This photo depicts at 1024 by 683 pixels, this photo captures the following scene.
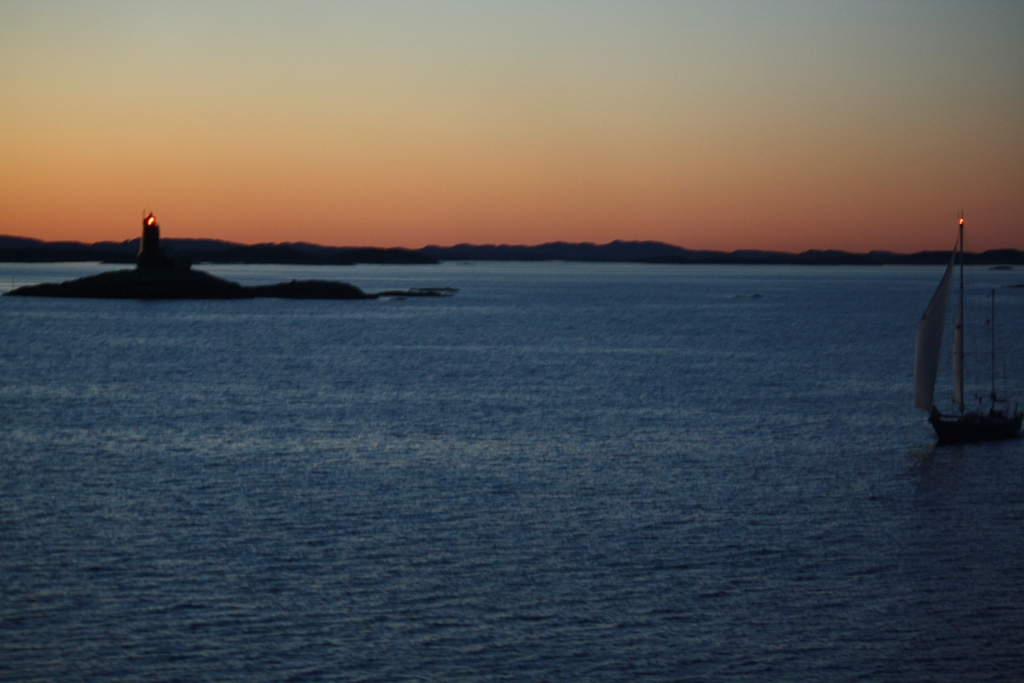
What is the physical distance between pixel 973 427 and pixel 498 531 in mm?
21026

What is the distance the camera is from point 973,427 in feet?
127

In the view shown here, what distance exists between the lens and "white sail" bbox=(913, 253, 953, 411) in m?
38.3

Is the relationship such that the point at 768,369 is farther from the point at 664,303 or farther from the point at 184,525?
the point at 664,303

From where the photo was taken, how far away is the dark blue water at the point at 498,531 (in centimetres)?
1819

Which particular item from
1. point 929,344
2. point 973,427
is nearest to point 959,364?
point 929,344

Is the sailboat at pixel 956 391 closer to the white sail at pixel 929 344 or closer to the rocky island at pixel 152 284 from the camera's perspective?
the white sail at pixel 929 344

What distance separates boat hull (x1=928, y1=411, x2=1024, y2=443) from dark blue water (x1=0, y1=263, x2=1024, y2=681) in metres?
0.62

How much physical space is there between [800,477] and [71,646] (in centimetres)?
2128

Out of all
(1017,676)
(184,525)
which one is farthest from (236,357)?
(1017,676)

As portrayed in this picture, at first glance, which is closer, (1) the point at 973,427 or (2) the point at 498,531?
(2) the point at 498,531

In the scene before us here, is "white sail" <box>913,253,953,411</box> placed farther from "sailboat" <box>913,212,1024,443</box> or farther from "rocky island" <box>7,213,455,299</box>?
"rocky island" <box>7,213,455,299</box>

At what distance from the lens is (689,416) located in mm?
44688

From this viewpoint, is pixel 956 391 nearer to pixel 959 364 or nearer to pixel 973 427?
pixel 959 364

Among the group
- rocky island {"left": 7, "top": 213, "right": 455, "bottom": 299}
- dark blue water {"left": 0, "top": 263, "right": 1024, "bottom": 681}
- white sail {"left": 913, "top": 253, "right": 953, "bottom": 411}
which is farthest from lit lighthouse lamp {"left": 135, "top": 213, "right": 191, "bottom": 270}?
white sail {"left": 913, "top": 253, "right": 953, "bottom": 411}
